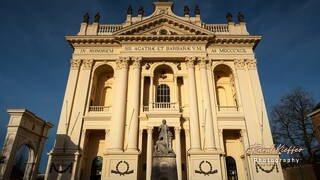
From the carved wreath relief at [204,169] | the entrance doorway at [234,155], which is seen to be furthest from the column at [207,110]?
the entrance doorway at [234,155]

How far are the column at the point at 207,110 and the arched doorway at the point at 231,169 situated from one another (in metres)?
3.50

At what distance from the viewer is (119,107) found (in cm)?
1916

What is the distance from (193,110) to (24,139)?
1376 centimetres

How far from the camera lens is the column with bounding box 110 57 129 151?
17.9 metres

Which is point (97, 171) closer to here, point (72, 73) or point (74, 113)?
point (74, 113)

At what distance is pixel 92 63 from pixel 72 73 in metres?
2.26

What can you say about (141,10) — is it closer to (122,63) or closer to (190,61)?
(122,63)

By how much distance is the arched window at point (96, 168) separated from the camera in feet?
63.4

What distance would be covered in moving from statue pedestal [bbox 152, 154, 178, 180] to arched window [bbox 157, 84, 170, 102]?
33.7 ft

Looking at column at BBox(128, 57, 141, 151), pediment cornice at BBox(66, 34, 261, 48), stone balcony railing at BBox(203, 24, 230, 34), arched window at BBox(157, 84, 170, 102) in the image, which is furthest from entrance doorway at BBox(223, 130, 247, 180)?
stone balcony railing at BBox(203, 24, 230, 34)

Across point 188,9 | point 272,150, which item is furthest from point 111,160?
point 188,9

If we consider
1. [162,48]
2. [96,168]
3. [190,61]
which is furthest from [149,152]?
[162,48]

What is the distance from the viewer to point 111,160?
16969 millimetres

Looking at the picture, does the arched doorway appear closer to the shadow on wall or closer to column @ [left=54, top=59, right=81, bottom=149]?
the shadow on wall
